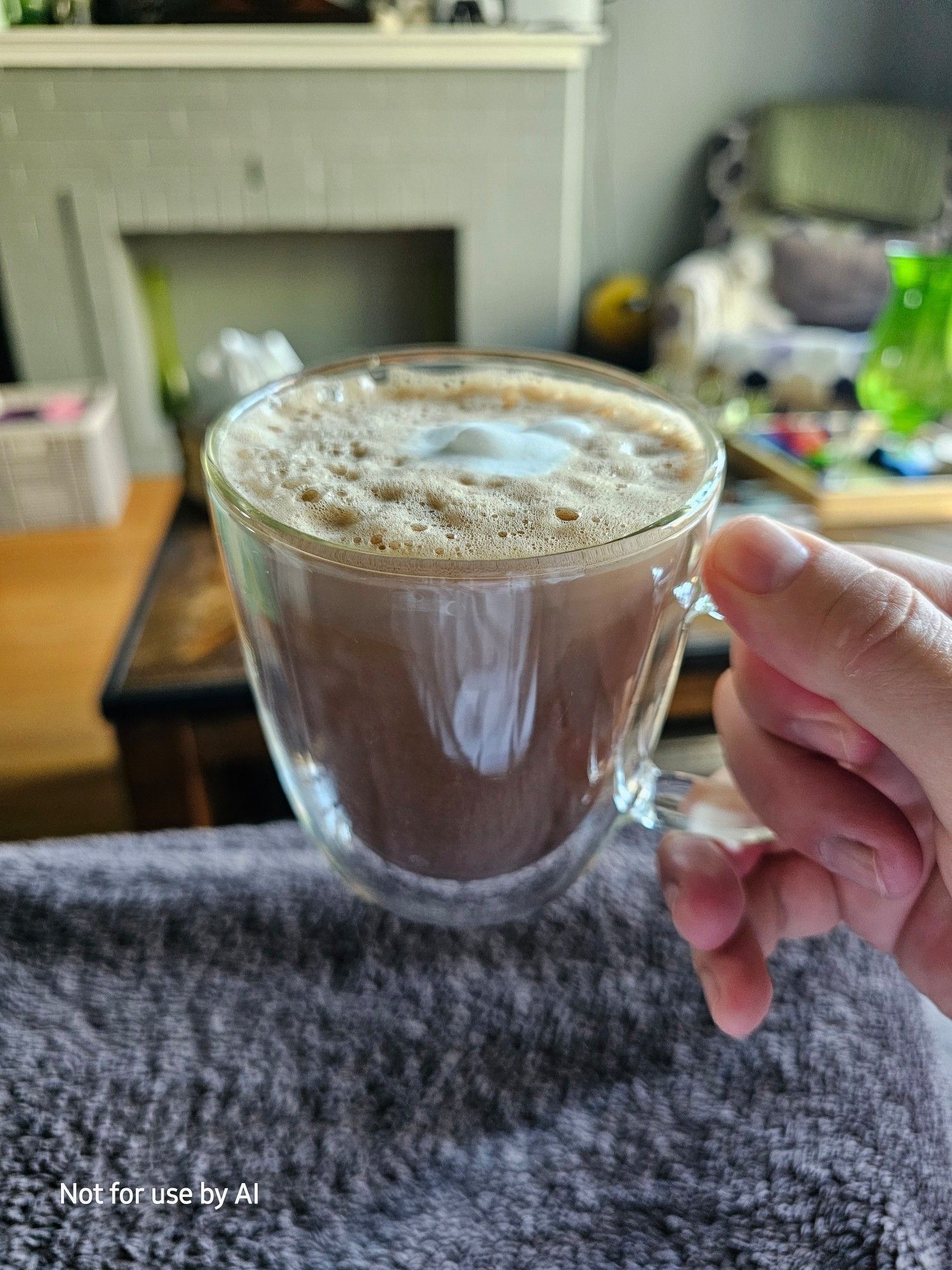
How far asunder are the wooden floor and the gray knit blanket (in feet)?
2.43

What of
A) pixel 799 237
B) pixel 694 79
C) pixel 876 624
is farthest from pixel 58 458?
pixel 694 79

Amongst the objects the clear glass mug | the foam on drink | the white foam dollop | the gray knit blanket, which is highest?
the white foam dollop

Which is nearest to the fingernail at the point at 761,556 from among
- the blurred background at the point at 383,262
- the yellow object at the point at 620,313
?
the blurred background at the point at 383,262

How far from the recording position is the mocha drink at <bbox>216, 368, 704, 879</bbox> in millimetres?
286

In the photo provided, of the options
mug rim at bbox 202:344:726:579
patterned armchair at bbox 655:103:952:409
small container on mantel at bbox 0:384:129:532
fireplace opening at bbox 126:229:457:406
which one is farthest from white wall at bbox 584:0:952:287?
mug rim at bbox 202:344:726:579

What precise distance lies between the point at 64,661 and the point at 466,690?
1.33 metres

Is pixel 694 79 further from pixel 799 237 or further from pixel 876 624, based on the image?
pixel 876 624

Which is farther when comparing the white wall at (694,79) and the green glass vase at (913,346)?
the white wall at (694,79)

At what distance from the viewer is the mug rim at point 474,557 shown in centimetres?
27

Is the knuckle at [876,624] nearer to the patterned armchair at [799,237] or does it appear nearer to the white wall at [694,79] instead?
the patterned armchair at [799,237]

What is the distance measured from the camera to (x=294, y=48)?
6.53 ft

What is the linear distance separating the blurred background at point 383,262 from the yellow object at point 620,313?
0.01 metres

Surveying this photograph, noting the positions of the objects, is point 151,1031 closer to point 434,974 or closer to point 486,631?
point 434,974

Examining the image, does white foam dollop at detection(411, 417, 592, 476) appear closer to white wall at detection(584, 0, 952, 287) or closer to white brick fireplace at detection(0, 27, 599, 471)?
white brick fireplace at detection(0, 27, 599, 471)
